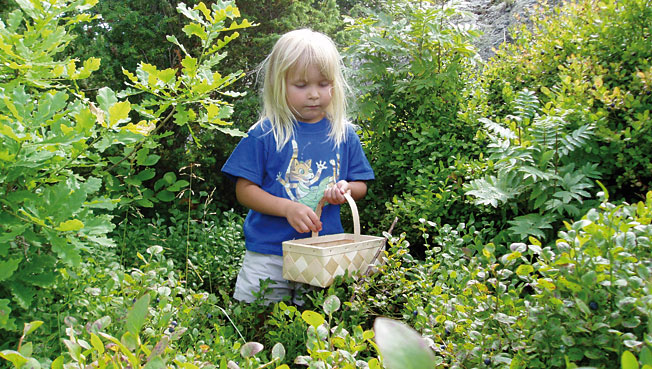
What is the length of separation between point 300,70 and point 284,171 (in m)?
0.52

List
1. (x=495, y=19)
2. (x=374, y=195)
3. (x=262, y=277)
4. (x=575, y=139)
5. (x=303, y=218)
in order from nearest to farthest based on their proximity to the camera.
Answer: (x=575, y=139)
(x=303, y=218)
(x=262, y=277)
(x=374, y=195)
(x=495, y=19)

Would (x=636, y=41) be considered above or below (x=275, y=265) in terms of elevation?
above

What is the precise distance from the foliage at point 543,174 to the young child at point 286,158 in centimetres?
74

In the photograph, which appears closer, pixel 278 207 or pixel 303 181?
pixel 278 207

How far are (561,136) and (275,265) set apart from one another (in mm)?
1471

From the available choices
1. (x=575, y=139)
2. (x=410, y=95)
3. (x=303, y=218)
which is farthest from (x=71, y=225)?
(x=410, y=95)

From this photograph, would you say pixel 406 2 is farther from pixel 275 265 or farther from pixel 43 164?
pixel 43 164

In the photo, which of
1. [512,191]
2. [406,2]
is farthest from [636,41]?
[406,2]

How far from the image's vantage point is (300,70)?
8.63 ft

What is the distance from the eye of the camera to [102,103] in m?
1.48

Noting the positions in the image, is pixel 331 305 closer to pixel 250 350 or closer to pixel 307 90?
pixel 250 350

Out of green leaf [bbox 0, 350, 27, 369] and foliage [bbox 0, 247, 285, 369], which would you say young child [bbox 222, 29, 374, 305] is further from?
green leaf [bbox 0, 350, 27, 369]

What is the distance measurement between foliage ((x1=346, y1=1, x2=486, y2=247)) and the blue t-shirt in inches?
18.6

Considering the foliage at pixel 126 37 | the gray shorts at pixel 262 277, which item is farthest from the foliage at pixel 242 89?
the gray shorts at pixel 262 277
